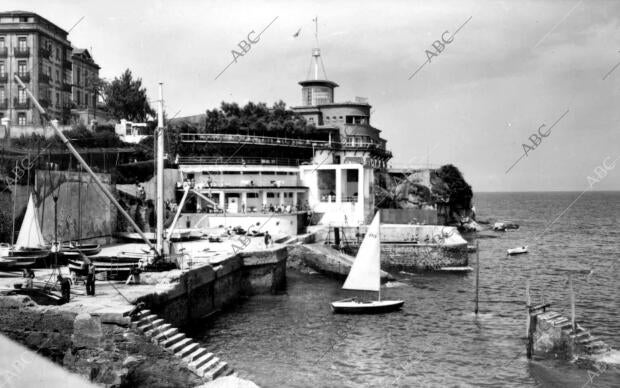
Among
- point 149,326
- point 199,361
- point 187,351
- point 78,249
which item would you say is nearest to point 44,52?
point 78,249

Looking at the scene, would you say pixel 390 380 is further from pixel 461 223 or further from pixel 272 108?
pixel 461 223

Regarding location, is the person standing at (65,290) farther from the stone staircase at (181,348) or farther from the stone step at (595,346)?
the stone step at (595,346)

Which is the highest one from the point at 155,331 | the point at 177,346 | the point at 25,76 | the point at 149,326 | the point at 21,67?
the point at 21,67

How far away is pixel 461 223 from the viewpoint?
114m

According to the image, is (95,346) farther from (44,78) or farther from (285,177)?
(285,177)

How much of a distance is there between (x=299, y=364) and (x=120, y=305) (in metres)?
9.37

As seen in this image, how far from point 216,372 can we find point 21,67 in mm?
56155

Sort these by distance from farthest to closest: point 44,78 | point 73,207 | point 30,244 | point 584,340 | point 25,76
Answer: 1. point 44,78
2. point 25,76
3. point 73,207
4. point 30,244
5. point 584,340

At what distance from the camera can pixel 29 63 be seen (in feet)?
212

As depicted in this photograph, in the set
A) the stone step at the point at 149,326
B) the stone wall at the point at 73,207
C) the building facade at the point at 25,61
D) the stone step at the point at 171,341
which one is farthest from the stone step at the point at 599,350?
the building facade at the point at 25,61

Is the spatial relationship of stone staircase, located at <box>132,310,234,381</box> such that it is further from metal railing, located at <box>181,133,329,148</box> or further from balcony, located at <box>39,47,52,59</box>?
metal railing, located at <box>181,133,329,148</box>

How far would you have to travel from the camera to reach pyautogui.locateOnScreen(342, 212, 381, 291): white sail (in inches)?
1576

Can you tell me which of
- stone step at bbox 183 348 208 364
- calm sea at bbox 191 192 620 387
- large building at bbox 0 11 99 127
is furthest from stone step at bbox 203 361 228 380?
large building at bbox 0 11 99 127

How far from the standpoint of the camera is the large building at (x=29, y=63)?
62.8 metres
